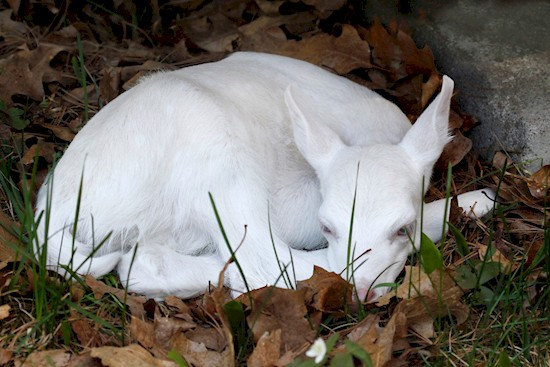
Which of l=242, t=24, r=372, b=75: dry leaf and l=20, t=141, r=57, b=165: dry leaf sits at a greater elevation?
l=20, t=141, r=57, b=165: dry leaf

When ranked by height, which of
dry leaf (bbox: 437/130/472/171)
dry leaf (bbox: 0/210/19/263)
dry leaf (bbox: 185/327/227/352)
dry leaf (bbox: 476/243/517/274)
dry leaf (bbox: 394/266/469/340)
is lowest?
dry leaf (bbox: 437/130/472/171)

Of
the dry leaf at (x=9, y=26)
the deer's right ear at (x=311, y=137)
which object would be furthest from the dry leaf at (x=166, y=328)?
the dry leaf at (x=9, y=26)

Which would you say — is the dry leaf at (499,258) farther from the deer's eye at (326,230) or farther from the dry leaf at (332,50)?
the dry leaf at (332,50)

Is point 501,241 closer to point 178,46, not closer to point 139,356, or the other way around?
point 139,356

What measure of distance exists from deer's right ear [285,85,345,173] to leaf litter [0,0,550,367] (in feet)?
2.01

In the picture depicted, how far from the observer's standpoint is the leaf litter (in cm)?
298

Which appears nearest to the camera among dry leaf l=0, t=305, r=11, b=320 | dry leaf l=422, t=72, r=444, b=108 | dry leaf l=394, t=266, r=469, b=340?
dry leaf l=394, t=266, r=469, b=340

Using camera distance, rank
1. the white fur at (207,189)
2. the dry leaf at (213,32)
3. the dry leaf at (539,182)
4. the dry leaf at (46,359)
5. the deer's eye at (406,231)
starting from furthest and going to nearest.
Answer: the dry leaf at (213,32)
the dry leaf at (539,182)
the white fur at (207,189)
the deer's eye at (406,231)
the dry leaf at (46,359)

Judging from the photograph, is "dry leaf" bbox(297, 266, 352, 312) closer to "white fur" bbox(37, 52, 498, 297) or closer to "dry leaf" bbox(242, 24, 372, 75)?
"white fur" bbox(37, 52, 498, 297)

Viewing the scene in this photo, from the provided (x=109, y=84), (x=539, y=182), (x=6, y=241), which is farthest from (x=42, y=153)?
(x=539, y=182)

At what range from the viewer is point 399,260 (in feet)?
10.8

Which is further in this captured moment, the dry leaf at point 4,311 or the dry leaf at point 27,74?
the dry leaf at point 27,74

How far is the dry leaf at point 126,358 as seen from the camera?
285 centimetres

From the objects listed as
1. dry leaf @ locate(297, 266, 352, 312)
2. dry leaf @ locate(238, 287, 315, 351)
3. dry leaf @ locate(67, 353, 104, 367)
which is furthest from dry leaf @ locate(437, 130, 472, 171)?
A: dry leaf @ locate(67, 353, 104, 367)
